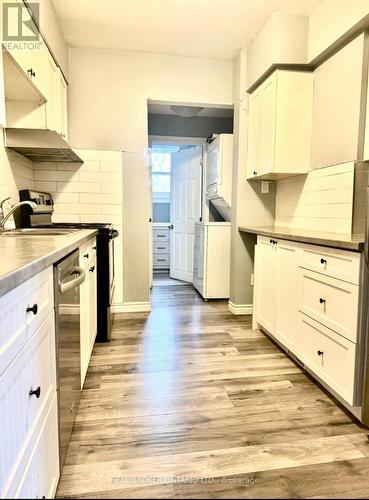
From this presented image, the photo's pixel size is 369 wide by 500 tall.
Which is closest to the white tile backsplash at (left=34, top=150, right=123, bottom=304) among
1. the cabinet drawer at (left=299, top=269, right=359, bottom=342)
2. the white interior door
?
the white interior door

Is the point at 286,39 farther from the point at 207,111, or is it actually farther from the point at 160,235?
the point at 160,235

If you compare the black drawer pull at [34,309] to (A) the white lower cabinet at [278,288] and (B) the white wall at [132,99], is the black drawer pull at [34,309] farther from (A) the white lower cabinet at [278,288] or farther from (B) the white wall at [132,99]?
(B) the white wall at [132,99]

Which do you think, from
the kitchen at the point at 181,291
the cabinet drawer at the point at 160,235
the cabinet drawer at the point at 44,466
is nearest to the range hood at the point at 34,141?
the kitchen at the point at 181,291

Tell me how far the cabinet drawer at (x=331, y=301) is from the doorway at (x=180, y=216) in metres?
2.69

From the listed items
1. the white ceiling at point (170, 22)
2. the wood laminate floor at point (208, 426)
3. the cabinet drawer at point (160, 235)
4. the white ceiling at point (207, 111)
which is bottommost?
the wood laminate floor at point (208, 426)

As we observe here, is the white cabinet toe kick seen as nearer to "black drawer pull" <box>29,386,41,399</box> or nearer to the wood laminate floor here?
the wood laminate floor

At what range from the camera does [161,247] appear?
5.98 m

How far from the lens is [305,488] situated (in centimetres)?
122

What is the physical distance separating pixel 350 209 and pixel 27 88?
7.58 feet

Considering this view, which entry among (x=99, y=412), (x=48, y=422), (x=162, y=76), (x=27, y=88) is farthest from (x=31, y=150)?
(x=48, y=422)

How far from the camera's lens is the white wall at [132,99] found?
3.19m

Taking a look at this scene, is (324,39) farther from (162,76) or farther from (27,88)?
(27,88)

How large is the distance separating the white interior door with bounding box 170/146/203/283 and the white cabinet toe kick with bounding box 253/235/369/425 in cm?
223

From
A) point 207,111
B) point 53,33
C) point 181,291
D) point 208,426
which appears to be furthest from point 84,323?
point 207,111
